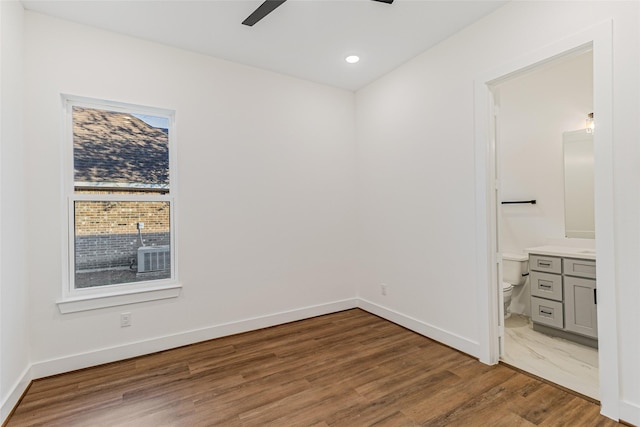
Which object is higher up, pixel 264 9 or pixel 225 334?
pixel 264 9

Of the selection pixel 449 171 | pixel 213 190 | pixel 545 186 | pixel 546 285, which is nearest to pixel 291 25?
pixel 213 190

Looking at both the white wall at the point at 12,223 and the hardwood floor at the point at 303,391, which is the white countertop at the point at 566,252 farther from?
the white wall at the point at 12,223

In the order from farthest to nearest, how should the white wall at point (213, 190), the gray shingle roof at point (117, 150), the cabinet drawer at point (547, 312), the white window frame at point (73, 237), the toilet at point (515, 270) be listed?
the toilet at point (515, 270)
the cabinet drawer at point (547, 312)
the gray shingle roof at point (117, 150)
the white window frame at point (73, 237)
the white wall at point (213, 190)

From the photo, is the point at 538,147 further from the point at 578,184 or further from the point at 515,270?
the point at 515,270

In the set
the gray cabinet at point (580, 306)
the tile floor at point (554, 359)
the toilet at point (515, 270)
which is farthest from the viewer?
the toilet at point (515, 270)

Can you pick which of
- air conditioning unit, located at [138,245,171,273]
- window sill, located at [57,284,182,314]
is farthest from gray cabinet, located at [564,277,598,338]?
air conditioning unit, located at [138,245,171,273]

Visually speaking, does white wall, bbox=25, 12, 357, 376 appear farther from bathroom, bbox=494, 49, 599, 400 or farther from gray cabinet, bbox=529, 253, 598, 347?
gray cabinet, bbox=529, 253, 598, 347

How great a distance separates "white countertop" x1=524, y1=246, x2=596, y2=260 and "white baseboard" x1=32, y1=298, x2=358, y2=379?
225 centimetres

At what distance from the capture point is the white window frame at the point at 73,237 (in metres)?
2.49

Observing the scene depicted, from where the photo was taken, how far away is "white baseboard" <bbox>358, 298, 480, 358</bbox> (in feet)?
8.69

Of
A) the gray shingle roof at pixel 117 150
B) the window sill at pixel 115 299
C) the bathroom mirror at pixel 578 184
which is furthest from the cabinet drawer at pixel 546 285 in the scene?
the gray shingle roof at pixel 117 150

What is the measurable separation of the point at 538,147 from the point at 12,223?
487 cm

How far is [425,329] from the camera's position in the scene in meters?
3.06

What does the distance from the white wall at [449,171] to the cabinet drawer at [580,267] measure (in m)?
1.11
